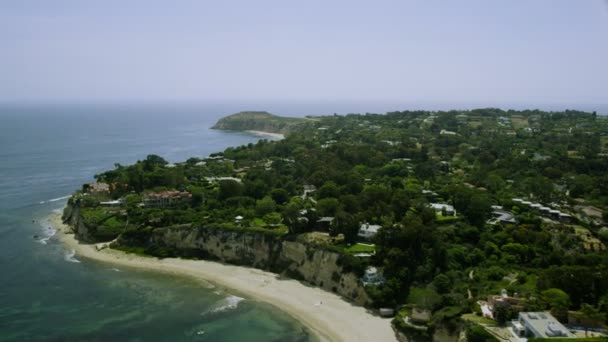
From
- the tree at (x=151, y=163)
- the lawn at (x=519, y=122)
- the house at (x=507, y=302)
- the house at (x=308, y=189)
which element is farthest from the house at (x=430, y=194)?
the lawn at (x=519, y=122)

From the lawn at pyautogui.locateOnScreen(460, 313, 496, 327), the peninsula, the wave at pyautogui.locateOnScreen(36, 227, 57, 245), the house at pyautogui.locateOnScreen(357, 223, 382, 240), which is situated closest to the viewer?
the lawn at pyautogui.locateOnScreen(460, 313, 496, 327)

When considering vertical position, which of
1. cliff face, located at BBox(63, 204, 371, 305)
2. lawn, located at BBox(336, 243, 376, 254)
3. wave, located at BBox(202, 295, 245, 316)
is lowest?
wave, located at BBox(202, 295, 245, 316)

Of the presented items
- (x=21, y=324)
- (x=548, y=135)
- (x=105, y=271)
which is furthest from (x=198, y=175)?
(x=548, y=135)

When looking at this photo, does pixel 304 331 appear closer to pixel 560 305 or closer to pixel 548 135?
pixel 560 305

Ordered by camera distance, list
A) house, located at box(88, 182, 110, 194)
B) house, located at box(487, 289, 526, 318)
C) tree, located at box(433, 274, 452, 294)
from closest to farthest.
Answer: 1. house, located at box(487, 289, 526, 318)
2. tree, located at box(433, 274, 452, 294)
3. house, located at box(88, 182, 110, 194)

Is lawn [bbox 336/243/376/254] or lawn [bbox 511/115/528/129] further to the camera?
lawn [bbox 511/115/528/129]

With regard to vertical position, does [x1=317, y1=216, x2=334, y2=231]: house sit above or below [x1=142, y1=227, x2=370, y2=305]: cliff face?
above

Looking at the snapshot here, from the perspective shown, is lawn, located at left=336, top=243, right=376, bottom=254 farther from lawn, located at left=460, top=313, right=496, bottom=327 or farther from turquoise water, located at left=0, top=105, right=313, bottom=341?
lawn, located at left=460, top=313, right=496, bottom=327

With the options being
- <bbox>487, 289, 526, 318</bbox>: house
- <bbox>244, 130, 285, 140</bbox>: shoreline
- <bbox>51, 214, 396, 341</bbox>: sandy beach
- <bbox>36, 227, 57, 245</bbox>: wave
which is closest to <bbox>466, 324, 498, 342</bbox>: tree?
<bbox>487, 289, 526, 318</bbox>: house

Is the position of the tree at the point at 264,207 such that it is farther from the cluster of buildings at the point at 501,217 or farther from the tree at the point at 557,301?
the tree at the point at 557,301
